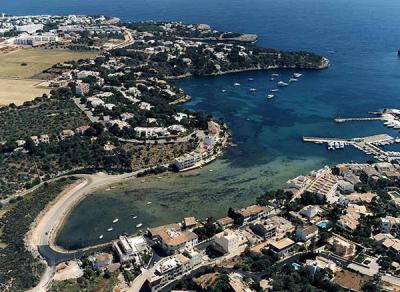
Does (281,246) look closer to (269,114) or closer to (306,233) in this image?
(306,233)

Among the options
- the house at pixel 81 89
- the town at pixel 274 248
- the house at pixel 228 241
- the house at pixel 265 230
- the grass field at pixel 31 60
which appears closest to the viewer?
the town at pixel 274 248

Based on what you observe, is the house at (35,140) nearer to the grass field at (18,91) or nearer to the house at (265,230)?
the grass field at (18,91)

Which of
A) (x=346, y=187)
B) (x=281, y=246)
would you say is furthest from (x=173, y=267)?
(x=346, y=187)

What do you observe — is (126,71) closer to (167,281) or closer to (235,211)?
(235,211)

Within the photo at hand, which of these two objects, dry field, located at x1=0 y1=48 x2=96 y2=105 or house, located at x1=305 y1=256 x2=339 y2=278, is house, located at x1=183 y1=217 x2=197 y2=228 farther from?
dry field, located at x1=0 y1=48 x2=96 y2=105

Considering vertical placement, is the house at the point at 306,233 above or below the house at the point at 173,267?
above

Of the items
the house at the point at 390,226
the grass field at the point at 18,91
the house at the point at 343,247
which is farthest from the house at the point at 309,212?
the grass field at the point at 18,91

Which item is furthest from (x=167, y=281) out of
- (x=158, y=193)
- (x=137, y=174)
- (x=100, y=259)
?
(x=137, y=174)

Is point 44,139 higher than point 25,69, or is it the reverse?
point 25,69
